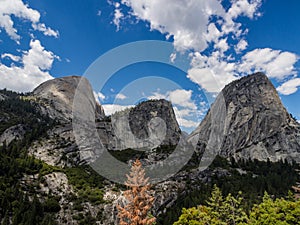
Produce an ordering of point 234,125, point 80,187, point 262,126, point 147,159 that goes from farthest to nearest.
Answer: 1. point 234,125
2. point 262,126
3. point 147,159
4. point 80,187

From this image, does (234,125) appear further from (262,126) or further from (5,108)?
(5,108)

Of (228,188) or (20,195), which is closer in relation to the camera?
(20,195)

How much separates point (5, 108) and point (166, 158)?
114m

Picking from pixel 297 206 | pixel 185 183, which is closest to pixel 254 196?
pixel 185 183

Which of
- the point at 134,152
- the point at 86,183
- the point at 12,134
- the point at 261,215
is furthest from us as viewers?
the point at 134,152

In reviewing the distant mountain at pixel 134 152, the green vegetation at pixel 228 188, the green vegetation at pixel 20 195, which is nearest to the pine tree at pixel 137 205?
the green vegetation at pixel 20 195

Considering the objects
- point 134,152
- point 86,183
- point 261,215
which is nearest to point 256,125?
point 134,152

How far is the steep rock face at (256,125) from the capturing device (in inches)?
5541

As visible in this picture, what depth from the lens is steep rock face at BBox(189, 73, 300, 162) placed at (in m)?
141

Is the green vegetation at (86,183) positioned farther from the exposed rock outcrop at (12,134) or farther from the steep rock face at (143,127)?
the steep rock face at (143,127)

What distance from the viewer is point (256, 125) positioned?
150250mm

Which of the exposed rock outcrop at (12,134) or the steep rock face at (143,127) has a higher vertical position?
the steep rock face at (143,127)

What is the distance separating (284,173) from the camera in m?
96.4

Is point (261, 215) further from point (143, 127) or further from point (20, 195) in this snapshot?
point (143, 127)
